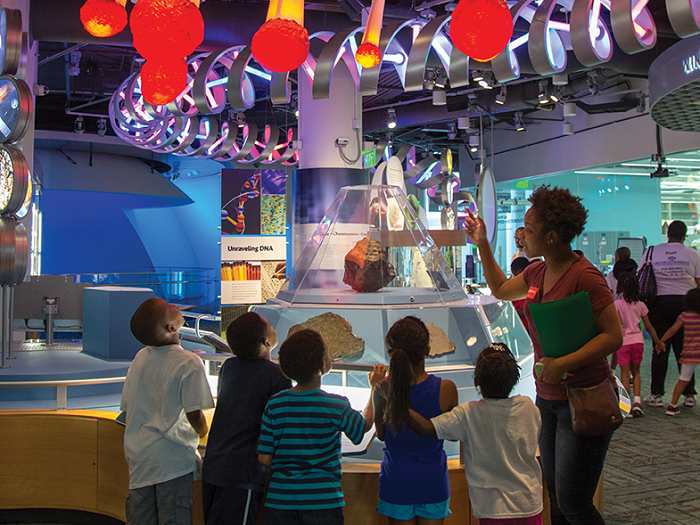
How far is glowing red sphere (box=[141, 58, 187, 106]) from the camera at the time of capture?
2975 millimetres

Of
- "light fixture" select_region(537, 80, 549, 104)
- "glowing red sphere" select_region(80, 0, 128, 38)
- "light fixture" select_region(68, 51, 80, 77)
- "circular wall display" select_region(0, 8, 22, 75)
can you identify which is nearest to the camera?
"glowing red sphere" select_region(80, 0, 128, 38)

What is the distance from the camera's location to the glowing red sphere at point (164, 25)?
2.22 meters

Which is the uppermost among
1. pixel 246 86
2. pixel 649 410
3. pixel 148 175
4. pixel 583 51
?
pixel 148 175

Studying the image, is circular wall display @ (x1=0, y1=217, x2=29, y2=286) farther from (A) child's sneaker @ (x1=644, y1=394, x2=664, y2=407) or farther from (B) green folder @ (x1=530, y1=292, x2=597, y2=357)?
(A) child's sneaker @ (x1=644, y1=394, x2=664, y2=407)

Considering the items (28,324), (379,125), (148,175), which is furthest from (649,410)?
(148,175)

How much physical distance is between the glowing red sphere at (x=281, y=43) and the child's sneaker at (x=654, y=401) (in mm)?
5105

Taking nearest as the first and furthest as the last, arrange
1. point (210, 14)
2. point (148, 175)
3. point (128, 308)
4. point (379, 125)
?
point (128, 308), point (210, 14), point (379, 125), point (148, 175)

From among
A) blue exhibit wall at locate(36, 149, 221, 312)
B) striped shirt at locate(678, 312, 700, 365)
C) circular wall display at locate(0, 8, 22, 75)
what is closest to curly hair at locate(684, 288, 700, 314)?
striped shirt at locate(678, 312, 700, 365)

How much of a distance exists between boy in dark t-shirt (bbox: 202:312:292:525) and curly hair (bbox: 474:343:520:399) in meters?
0.75

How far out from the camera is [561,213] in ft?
6.67

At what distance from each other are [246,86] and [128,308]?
2.47 m

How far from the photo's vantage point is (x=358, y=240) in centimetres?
338

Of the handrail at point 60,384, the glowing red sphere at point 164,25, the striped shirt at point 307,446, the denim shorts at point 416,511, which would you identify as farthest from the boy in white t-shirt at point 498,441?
the handrail at point 60,384

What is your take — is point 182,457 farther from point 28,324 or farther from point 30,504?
point 28,324
